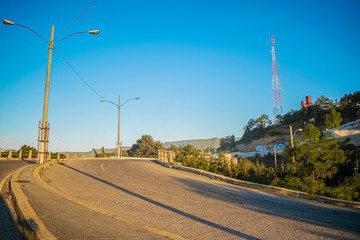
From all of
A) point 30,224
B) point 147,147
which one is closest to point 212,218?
point 30,224

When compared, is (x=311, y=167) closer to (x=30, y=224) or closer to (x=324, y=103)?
(x=30, y=224)

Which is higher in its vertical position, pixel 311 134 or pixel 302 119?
pixel 302 119

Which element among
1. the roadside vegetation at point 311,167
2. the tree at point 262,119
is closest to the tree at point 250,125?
the tree at point 262,119

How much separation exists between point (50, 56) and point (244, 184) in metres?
14.6

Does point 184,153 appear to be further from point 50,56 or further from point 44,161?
point 50,56

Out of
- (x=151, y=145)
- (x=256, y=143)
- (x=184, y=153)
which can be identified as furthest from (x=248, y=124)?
(x=184, y=153)

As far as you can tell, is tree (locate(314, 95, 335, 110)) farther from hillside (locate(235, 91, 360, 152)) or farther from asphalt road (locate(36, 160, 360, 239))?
asphalt road (locate(36, 160, 360, 239))

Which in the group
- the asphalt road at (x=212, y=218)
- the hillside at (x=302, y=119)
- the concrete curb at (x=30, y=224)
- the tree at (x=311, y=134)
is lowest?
the asphalt road at (x=212, y=218)

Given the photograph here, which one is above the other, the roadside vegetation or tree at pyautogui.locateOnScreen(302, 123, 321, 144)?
tree at pyautogui.locateOnScreen(302, 123, 321, 144)

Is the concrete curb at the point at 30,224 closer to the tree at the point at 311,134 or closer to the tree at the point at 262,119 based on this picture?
the tree at the point at 311,134

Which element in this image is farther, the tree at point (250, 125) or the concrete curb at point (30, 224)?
the tree at point (250, 125)

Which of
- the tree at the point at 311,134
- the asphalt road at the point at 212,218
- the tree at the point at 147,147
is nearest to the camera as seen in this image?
the asphalt road at the point at 212,218

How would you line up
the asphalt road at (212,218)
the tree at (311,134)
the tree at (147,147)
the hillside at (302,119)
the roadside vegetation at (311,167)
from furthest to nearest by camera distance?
the tree at (147,147) < the hillside at (302,119) < the tree at (311,134) < the roadside vegetation at (311,167) < the asphalt road at (212,218)

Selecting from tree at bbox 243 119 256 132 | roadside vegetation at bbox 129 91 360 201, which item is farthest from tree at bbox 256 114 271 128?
roadside vegetation at bbox 129 91 360 201
